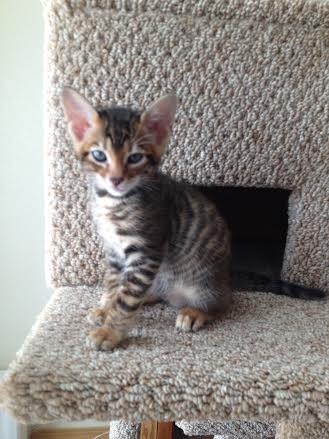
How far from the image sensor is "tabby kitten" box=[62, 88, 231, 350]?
79 centimetres

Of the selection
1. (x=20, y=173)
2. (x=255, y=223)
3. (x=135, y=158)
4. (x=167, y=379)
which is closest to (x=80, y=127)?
(x=135, y=158)

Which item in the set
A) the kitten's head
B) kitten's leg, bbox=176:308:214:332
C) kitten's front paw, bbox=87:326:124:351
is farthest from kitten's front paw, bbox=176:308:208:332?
the kitten's head

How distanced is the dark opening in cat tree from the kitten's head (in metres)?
0.59

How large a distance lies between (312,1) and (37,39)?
0.73 m

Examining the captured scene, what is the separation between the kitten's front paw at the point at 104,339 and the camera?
2.43 feet

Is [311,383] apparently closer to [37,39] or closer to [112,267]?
[112,267]

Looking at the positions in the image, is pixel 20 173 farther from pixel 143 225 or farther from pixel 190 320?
pixel 190 320

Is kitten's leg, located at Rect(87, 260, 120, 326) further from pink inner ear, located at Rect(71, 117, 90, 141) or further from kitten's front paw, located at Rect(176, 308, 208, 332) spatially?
pink inner ear, located at Rect(71, 117, 90, 141)

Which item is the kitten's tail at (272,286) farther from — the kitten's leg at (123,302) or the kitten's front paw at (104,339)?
the kitten's front paw at (104,339)

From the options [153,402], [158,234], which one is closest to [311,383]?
[153,402]

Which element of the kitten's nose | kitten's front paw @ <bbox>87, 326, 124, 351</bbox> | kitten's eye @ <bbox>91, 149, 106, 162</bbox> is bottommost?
kitten's front paw @ <bbox>87, 326, 124, 351</bbox>

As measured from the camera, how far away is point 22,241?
1395mm

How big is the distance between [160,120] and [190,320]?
379mm

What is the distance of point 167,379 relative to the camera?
66 cm
